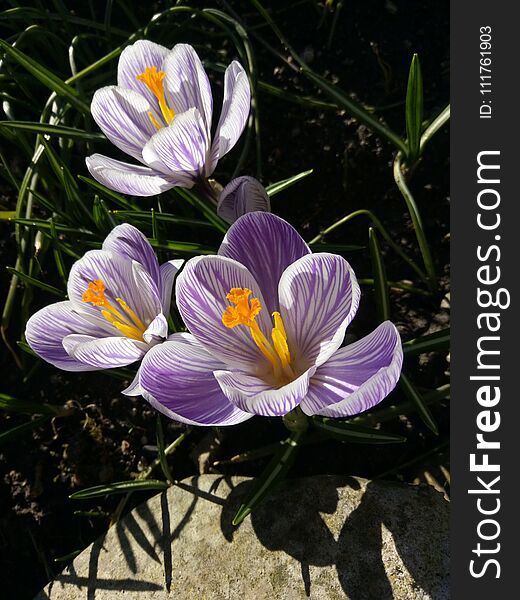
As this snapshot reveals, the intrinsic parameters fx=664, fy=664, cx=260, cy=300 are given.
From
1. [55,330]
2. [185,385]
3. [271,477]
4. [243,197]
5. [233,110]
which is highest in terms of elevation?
[233,110]

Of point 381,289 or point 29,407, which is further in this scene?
point 29,407

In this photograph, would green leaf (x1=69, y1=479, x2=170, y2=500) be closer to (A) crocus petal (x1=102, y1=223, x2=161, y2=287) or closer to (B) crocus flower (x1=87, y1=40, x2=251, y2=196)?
(A) crocus petal (x1=102, y1=223, x2=161, y2=287)

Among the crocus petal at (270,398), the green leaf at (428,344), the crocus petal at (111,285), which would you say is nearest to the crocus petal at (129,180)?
the crocus petal at (111,285)

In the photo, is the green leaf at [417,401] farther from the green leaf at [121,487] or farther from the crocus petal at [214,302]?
the green leaf at [121,487]

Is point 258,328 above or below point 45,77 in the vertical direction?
below

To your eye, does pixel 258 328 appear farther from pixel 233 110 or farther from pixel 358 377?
pixel 233 110

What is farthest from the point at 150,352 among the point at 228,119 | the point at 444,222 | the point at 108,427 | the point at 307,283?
the point at 444,222

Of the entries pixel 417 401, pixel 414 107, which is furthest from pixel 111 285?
pixel 414 107
